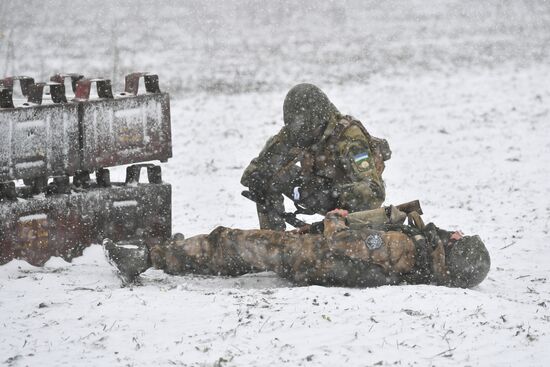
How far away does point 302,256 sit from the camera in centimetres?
526

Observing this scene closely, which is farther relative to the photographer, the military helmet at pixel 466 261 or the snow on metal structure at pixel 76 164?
the snow on metal structure at pixel 76 164

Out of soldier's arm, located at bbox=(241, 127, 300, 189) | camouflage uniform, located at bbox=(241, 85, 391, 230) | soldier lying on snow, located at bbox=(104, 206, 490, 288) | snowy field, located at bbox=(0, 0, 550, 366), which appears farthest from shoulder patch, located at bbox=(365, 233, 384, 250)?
soldier's arm, located at bbox=(241, 127, 300, 189)

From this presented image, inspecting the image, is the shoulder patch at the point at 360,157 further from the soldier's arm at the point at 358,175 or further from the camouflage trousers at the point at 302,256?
the camouflage trousers at the point at 302,256

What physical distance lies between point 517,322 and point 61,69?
1723 cm

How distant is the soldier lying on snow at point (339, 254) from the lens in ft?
17.0

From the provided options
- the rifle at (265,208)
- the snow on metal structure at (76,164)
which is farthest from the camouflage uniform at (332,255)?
the rifle at (265,208)

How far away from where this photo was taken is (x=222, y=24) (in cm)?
2827

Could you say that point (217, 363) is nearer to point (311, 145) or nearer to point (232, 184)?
point (311, 145)

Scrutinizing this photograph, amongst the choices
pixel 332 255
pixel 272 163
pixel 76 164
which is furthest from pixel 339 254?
pixel 76 164

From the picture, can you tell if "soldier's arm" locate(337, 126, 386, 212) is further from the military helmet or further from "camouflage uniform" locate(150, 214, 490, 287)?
the military helmet

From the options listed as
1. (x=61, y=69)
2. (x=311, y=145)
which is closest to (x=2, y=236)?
(x=311, y=145)

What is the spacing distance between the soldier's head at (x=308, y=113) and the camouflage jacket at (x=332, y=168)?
8 cm

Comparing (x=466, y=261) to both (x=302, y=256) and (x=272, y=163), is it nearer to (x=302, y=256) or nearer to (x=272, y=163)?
(x=302, y=256)

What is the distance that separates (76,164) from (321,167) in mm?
2089
